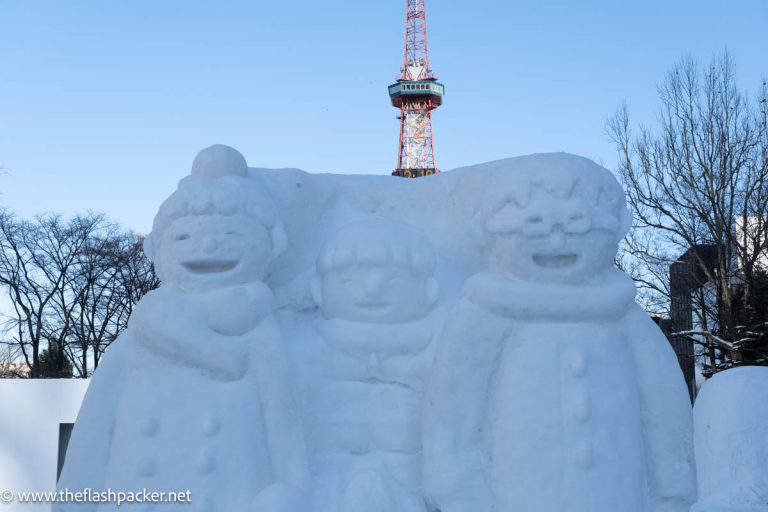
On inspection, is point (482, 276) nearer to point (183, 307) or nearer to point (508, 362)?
point (508, 362)

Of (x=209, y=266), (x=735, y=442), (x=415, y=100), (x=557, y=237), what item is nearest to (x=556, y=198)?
(x=557, y=237)

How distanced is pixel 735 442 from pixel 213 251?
78.6 inches

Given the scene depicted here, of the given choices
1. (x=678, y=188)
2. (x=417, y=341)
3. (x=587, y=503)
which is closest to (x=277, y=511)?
(x=417, y=341)

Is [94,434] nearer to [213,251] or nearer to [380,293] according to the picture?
[213,251]

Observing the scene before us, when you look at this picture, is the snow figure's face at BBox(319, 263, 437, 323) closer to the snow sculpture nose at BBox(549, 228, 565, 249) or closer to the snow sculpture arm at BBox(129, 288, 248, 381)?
the snow sculpture arm at BBox(129, 288, 248, 381)

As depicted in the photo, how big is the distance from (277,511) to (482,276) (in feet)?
3.33

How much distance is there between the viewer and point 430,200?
2951 millimetres

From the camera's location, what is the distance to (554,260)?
2445 millimetres

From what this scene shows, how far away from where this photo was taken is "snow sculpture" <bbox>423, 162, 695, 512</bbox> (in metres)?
2.35

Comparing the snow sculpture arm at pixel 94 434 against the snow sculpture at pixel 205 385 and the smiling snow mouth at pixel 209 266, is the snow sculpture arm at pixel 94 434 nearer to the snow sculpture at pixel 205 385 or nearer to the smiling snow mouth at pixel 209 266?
the snow sculpture at pixel 205 385

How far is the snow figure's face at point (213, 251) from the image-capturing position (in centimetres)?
259

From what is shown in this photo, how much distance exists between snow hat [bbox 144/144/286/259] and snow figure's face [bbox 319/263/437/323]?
285 millimetres

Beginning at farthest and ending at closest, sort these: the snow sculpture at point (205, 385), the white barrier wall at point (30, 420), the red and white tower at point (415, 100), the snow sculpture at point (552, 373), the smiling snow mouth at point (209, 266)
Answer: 1. the red and white tower at point (415, 100)
2. the white barrier wall at point (30, 420)
3. the smiling snow mouth at point (209, 266)
4. the snow sculpture at point (205, 385)
5. the snow sculpture at point (552, 373)

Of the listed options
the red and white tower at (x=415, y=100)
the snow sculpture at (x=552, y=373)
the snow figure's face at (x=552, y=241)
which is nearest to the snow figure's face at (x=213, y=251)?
the snow sculpture at (x=552, y=373)
